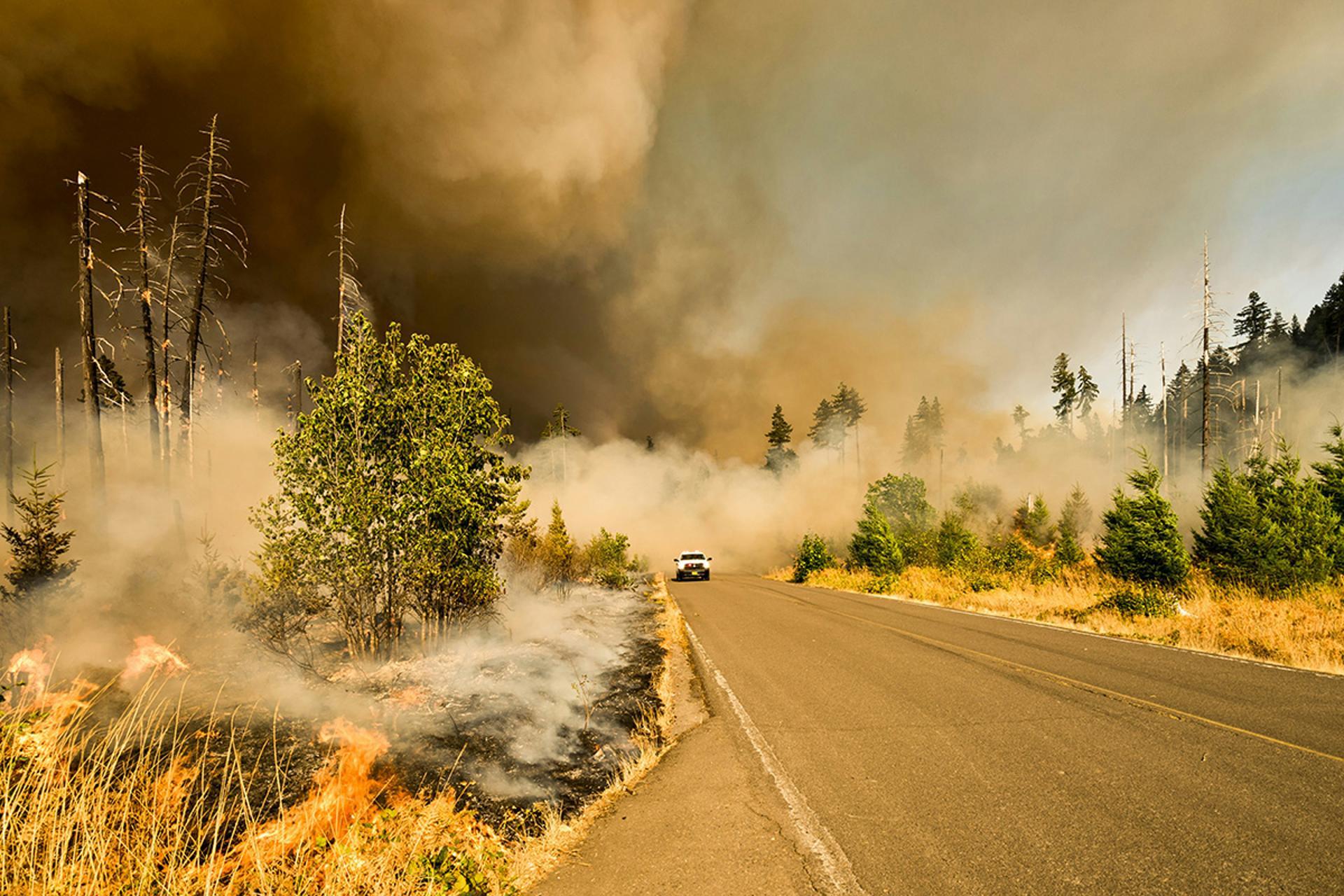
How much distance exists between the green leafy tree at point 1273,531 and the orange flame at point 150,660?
77.8 ft

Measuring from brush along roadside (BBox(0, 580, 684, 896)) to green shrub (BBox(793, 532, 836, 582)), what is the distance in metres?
30.7

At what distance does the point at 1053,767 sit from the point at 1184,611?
1113 centimetres

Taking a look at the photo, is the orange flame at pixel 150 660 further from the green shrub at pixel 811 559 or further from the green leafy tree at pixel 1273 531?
the green shrub at pixel 811 559

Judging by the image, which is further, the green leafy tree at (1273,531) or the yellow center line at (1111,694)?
the green leafy tree at (1273,531)

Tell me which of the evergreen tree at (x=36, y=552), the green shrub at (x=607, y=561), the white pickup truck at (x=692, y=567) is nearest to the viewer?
the evergreen tree at (x=36, y=552)

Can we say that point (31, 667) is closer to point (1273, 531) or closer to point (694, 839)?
point (694, 839)

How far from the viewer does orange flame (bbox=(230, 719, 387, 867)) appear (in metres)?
3.64

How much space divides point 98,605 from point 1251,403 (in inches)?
3932

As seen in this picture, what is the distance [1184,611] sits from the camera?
12.2 m

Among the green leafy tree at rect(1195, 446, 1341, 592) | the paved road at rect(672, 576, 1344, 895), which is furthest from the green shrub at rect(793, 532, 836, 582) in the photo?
the paved road at rect(672, 576, 1344, 895)

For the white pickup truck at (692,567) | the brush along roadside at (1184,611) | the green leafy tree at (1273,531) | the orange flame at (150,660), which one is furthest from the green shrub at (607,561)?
the green leafy tree at (1273,531)

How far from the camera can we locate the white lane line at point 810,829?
3254mm

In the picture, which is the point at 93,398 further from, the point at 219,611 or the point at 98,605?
the point at 219,611

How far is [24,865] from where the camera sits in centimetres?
318
